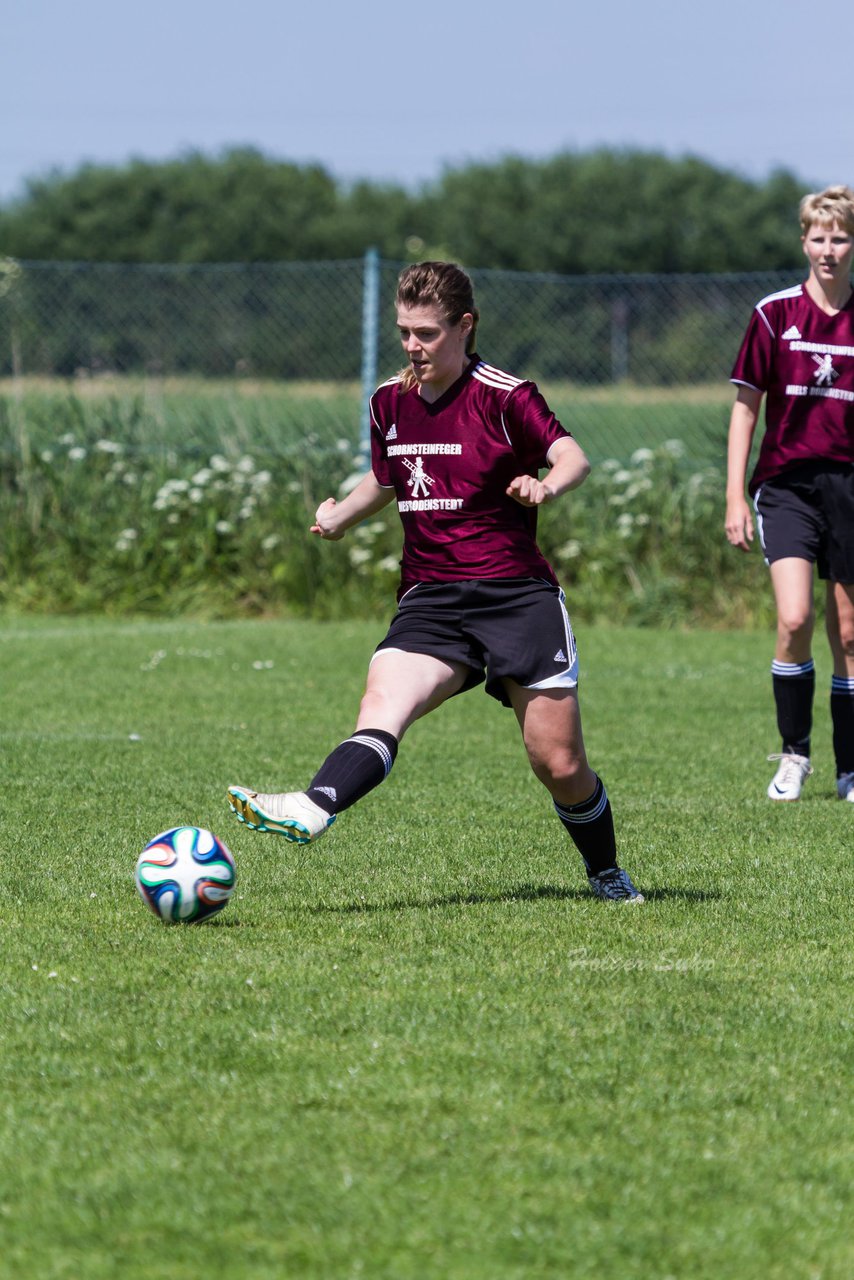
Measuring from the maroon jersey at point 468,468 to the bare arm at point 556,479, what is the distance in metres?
0.08

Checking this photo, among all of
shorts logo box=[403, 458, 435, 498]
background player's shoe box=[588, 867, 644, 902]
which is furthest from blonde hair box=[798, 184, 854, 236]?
background player's shoe box=[588, 867, 644, 902]

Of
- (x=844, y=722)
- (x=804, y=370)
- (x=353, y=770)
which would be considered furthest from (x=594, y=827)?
(x=804, y=370)

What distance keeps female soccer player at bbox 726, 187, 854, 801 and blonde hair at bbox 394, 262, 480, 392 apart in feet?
7.09

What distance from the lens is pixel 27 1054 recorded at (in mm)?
3645

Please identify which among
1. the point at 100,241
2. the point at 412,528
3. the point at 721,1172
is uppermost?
the point at 412,528

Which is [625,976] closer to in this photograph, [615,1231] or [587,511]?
[615,1231]

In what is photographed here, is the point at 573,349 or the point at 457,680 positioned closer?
the point at 457,680

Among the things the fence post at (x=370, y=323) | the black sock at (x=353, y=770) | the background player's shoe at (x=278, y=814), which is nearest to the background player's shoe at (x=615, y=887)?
the black sock at (x=353, y=770)

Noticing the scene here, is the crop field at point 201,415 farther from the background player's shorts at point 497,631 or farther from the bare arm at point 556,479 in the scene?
the bare arm at point 556,479

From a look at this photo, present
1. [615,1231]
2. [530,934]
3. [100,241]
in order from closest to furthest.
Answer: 1. [615,1231]
2. [530,934]
3. [100,241]

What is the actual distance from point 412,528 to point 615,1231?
2.56 meters

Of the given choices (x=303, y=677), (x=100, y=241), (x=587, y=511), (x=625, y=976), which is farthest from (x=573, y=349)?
(x=100, y=241)

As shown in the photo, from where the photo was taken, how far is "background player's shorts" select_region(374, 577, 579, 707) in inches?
188

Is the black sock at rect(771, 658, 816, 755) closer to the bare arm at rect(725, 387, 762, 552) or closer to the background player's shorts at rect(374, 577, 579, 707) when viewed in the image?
the bare arm at rect(725, 387, 762, 552)
